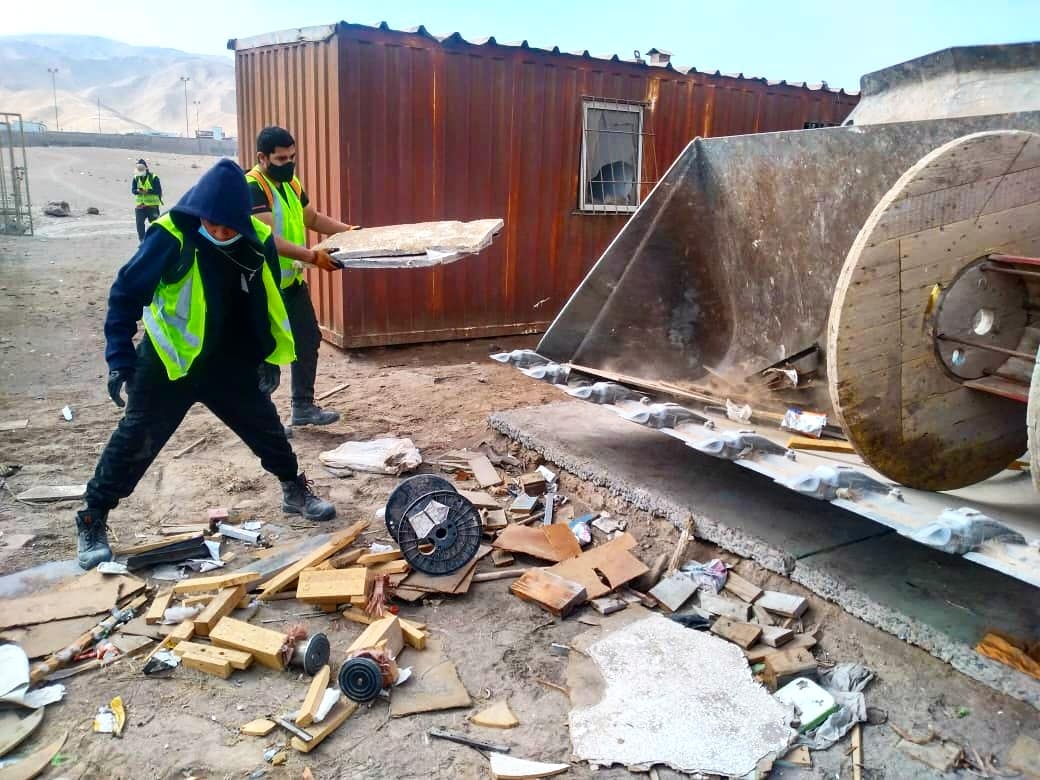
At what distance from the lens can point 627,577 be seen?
3.74 m

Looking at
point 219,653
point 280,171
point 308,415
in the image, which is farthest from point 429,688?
point 280,171

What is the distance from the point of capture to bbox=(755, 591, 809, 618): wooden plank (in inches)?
132

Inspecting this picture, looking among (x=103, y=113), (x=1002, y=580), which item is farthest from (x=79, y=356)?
(x=103, y=113)

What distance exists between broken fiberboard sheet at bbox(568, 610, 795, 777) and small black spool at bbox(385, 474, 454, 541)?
1069mm

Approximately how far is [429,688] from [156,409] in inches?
73.2

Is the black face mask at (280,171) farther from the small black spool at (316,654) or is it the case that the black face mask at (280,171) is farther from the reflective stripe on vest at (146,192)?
the reflective stripe on vest at (146,192)

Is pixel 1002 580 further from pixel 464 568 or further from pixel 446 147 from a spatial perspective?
pixel 446 147

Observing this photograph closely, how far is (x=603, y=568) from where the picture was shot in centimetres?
382

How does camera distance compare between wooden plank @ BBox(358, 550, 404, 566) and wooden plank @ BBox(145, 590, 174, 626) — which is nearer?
wooden plank @ BBox(145, 590, 174, 626)

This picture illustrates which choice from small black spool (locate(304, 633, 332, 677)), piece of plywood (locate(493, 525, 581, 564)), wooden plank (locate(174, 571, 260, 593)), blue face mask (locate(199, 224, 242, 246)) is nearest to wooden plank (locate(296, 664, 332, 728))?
small black spool (locate(304, 633, 332, 677))

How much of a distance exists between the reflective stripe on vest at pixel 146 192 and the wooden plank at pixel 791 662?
14773 mm

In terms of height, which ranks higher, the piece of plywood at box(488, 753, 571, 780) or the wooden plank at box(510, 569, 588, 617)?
the wooden plank at box(510, 569, 588, 617)

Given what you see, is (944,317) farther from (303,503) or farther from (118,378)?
(118,378)

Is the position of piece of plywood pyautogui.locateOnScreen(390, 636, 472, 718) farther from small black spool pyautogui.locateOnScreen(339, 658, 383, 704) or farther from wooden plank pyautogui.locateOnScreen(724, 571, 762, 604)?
wooden plank pyautogui.locateOnScreen(724, 571, 762, 604)
